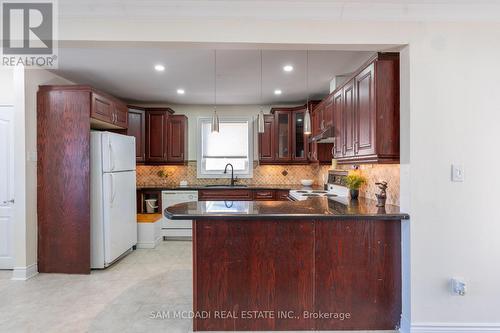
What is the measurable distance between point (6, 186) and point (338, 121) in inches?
163

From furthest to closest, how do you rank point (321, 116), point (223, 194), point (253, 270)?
point (223, 194) → point (321, 116) → point (253, 270)

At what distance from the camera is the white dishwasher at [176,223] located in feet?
16.7

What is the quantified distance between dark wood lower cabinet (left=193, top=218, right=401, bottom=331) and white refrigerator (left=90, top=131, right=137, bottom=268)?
1.98 m

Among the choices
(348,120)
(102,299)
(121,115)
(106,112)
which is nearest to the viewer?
(102,299)

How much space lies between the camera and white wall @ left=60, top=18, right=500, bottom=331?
2.20m

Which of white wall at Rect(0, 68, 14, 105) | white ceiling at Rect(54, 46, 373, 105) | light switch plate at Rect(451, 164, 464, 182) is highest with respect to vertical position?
white ceiling at Rect(54, 46, 373, 105)

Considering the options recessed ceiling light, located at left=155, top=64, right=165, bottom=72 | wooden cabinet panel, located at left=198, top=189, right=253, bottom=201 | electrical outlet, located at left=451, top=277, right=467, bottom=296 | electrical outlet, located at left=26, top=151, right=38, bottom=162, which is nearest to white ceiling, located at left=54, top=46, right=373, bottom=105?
recessed ceiling light, located at left=155, top=64, right=165, bottom=72

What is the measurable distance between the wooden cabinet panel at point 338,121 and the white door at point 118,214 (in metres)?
2.89

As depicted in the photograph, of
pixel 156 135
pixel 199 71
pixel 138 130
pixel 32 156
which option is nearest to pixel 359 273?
pixel 199 71

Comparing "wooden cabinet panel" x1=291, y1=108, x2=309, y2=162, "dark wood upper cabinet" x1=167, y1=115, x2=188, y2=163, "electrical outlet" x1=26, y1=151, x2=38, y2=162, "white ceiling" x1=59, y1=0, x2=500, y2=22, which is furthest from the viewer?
"dark wood upper cabinet" x1=167, y1=115, x2=188, y2=163

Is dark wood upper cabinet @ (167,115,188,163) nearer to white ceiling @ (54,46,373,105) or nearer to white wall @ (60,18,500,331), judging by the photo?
white ceiling @ (54,46,373,105)

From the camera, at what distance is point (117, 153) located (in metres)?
3.89

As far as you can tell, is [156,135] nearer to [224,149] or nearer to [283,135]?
[224,149]

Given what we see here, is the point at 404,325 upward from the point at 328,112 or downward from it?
downward
